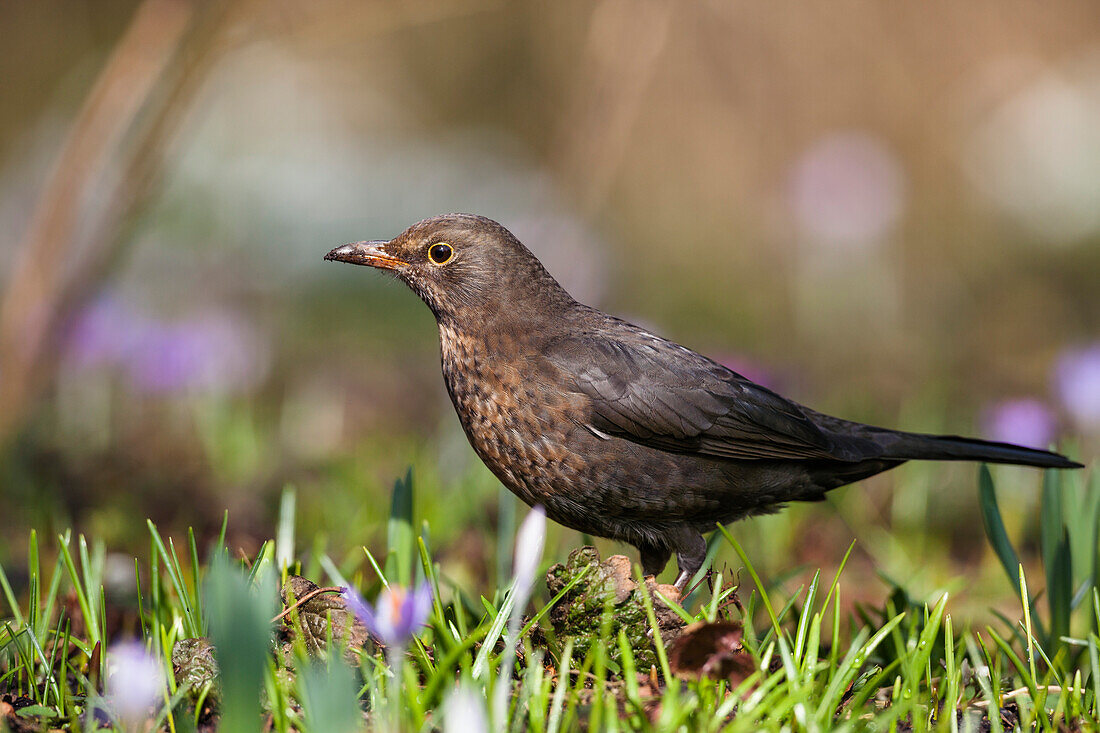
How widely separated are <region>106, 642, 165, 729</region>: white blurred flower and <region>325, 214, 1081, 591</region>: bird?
114cm

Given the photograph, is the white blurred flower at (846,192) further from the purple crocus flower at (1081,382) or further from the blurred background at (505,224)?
the purple crocus flower at (1081,382)

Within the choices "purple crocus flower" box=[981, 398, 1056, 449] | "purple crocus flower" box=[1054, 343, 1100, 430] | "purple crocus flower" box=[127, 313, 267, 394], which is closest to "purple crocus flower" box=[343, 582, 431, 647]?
"purple crocus flower" box=[981, 398, 1056, 449]

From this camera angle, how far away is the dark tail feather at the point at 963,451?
10.9 feet

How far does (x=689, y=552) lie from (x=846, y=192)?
5.85 m

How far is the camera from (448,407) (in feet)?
21.0

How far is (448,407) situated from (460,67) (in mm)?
8101

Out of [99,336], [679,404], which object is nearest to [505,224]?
[99,336]

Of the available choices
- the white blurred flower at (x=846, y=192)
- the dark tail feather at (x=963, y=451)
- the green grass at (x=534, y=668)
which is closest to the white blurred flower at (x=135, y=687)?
the green grass at (x=534, y=668)

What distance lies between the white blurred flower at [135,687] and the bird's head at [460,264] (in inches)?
57.0

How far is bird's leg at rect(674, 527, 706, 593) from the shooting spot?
340cm

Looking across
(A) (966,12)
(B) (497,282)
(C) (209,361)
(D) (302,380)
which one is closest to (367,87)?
(A) (966,12)

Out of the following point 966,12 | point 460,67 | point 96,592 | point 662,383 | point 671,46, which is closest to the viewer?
point 96,592

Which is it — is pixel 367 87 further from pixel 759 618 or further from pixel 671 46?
pixel 759 618

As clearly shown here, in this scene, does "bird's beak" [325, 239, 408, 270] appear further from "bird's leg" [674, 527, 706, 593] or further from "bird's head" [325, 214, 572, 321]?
"bird's leg" [674, 527, 706, 593]
